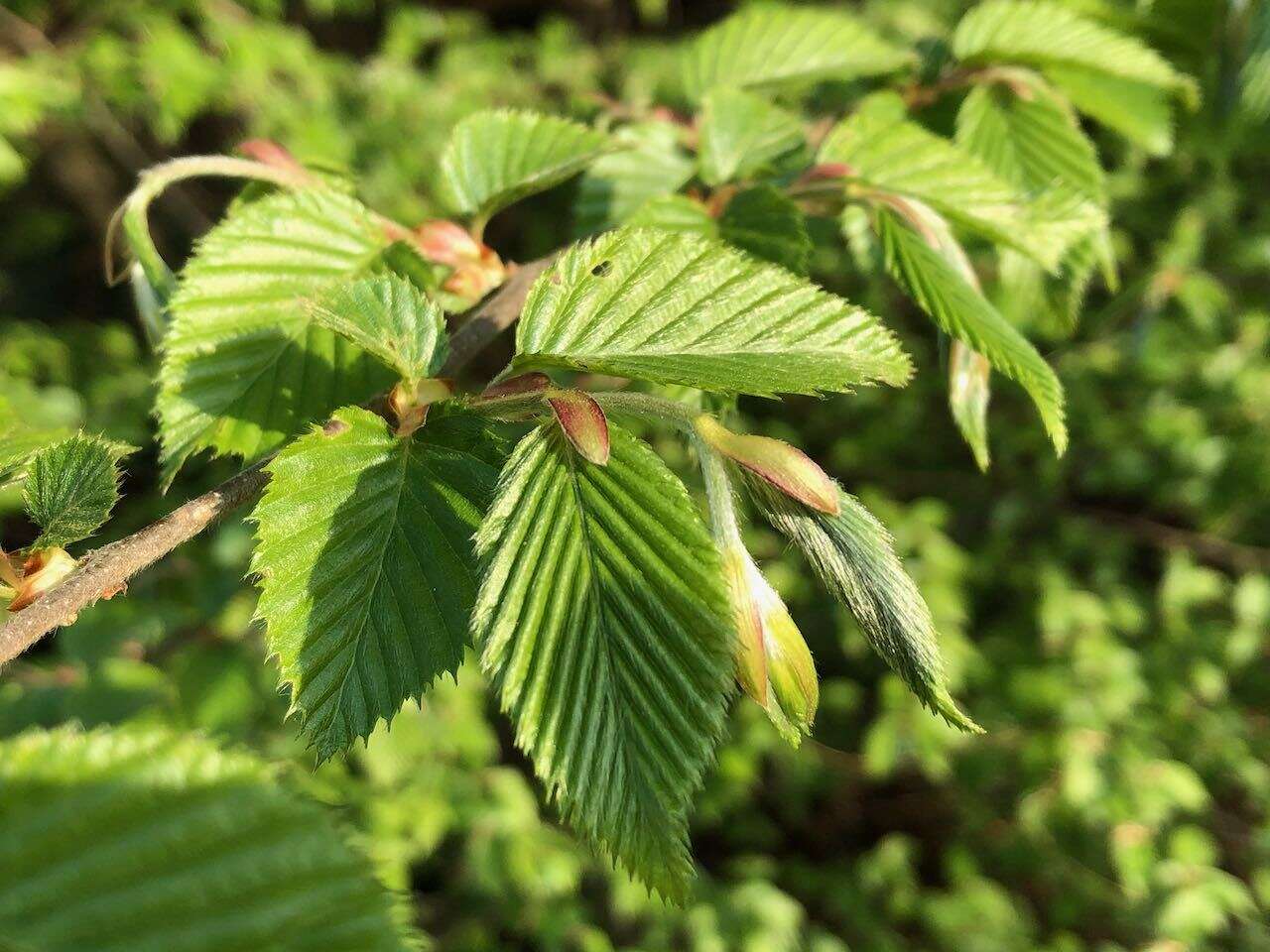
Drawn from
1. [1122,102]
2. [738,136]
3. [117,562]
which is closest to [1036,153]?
[1122,102]

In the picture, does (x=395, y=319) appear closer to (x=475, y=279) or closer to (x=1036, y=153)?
(x=475, y=279)

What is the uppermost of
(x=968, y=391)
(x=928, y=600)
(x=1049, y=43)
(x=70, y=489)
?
(x=70, y=489)

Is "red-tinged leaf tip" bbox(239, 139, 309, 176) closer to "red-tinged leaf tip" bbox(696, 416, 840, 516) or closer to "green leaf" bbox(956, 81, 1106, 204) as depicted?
"red-tinged leaf tip" bbox(696, 416, 840, 516)

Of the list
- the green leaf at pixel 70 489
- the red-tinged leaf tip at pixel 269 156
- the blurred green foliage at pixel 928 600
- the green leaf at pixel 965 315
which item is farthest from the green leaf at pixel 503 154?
the blurred green foliage at pixel 928 600

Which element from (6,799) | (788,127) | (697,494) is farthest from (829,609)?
(6,799)

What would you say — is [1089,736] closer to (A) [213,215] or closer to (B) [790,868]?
(B) [790,868]

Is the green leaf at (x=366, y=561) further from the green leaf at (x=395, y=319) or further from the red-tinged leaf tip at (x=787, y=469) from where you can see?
the red-tinged leaf tip at (x=787, y=469)

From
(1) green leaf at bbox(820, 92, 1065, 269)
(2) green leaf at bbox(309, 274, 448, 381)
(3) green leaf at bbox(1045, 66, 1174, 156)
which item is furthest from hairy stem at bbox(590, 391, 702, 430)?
(3) green leaf at bbox(1045, 66, 1174, 156)
